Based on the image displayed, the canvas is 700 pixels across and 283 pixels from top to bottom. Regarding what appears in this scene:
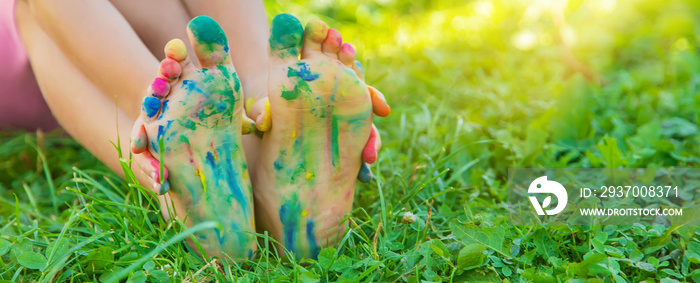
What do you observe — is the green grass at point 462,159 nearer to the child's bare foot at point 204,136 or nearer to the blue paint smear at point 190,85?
the child's bare foot at point 204,136

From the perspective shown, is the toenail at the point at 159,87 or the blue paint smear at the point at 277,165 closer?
the toenail at the point at 159,87

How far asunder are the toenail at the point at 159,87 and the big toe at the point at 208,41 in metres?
0.07

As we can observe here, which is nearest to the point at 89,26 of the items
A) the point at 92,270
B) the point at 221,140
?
the point at 221,140

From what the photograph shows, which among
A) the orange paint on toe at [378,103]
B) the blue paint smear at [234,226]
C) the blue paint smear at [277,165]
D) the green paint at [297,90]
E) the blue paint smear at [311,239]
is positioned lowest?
the blue paint smear at [311,239]

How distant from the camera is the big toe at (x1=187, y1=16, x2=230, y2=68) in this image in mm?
861

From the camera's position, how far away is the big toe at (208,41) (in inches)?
33.9

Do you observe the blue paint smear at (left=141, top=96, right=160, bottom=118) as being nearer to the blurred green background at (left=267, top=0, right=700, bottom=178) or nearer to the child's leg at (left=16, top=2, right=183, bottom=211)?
the child's leg at (left=16, top=2, right=183, bottom=211)

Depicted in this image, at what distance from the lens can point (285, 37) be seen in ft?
2.96

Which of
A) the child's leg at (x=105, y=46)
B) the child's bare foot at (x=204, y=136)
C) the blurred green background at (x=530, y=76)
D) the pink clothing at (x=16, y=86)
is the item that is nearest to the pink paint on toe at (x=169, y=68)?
the child's bare foot at (x=204, y=136)

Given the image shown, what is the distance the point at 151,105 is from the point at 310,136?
271 millimetres

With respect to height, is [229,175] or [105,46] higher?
[105,46]

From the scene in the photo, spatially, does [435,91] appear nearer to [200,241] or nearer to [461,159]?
[461,159]

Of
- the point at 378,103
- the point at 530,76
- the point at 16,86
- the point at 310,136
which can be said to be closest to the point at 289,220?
the point at 310,136

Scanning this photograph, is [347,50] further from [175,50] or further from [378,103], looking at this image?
[175,50]
